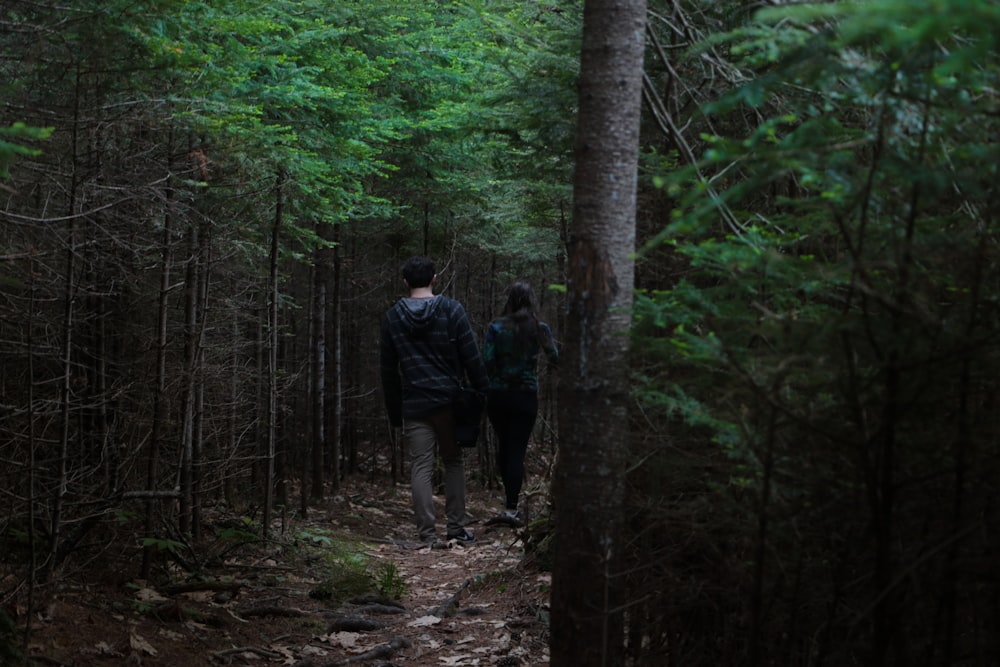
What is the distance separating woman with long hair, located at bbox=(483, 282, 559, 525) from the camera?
920 centimetres

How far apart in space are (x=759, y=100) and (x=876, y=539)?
151 cm

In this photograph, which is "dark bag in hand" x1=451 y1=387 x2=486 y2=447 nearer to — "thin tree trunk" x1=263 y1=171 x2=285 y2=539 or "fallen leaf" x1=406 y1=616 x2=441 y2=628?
"thin tree trunk" x1=263 y1=171 x2=285 y2=539

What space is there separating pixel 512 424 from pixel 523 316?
3.93 ft

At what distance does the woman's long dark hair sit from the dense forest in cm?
92

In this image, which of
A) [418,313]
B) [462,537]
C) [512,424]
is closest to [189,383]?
[418,313]

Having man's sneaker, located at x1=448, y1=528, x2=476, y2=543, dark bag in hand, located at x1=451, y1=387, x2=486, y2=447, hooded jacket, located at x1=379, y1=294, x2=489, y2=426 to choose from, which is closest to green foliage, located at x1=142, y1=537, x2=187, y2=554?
hooded jacket, located at x1=379, y1=294, x2=489, y2=426

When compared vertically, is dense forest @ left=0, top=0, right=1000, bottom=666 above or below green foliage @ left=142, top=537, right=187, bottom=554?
above

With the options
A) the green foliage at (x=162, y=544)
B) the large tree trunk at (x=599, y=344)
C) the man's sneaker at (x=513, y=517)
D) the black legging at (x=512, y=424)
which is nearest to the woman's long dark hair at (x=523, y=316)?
the black legging at (x=512, y=424)

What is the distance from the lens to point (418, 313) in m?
8.43

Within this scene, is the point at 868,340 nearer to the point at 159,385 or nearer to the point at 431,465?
the point at 159,385

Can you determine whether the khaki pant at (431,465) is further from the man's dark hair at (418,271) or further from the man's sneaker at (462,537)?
the man's dark hair at (418,271)

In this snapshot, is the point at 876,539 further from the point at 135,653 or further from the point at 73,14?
the point at 73,14

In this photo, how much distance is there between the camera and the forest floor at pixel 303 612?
4996 millimetres

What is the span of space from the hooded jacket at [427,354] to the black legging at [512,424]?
713 mm
